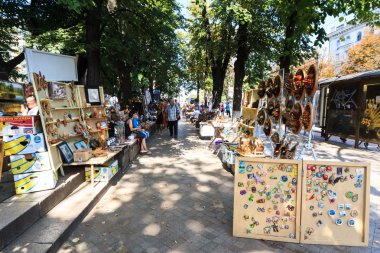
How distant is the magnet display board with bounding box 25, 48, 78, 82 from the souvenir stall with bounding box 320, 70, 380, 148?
9910mm

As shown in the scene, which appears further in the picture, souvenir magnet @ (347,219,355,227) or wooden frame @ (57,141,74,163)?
wooden frame @ (57,141,74,163)

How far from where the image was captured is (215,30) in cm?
1484

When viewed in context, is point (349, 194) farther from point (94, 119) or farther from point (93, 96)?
point (93, 96)

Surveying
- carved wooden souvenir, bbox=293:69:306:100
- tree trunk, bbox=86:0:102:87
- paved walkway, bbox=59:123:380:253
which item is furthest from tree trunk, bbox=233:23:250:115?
carved wooden souvenir, bbox=293:69:306:100

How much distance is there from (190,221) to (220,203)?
91 centimetres

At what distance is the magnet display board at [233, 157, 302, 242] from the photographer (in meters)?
3.47

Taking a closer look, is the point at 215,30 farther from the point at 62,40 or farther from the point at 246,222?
the point at 246,222

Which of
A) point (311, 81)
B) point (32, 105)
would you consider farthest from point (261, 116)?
point (32, 105)

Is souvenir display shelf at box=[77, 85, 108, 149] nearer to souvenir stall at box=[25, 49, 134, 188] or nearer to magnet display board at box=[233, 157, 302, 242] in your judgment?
souvenir stall at box=[25, 49, 134, 188]

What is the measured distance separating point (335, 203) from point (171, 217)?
7.99 ft

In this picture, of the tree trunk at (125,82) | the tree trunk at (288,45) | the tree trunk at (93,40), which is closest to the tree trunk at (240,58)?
the tree trunk at (288,45)

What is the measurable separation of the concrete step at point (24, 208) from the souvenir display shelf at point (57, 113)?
44 centimetres

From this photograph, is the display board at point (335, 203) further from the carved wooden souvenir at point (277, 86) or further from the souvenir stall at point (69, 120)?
the souvenir stall at point (69, 120)

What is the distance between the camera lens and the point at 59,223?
3.68 m
